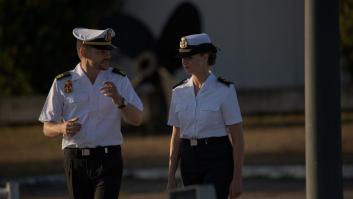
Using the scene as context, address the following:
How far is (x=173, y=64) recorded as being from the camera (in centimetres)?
2084

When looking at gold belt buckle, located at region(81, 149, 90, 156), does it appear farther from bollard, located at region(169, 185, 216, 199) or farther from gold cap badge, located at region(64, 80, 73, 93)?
bollard, located at region(169, 185, 216, 199)

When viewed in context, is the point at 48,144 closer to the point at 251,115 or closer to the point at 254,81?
the point at 251,115

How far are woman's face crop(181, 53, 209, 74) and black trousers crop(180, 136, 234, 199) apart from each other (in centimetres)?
47

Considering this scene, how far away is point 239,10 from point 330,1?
64.4 ft

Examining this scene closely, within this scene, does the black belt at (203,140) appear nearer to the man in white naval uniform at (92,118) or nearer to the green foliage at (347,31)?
the man in white naval uniform at (92,118)

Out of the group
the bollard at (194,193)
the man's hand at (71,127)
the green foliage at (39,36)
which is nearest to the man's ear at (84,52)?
the man's hand at (71,127)

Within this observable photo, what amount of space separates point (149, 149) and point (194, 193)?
13.4 m

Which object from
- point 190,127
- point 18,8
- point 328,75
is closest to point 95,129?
point 190,127

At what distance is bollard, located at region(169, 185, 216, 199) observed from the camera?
439 cm

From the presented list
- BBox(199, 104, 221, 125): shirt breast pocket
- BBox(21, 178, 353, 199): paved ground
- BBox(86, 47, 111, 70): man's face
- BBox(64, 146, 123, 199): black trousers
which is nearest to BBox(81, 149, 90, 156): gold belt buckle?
BBox(64, 146, 123, 199): black trousers

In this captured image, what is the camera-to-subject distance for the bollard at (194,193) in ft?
14.4

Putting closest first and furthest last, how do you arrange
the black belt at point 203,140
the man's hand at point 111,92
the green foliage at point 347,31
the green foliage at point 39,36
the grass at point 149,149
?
the man's hand at point 111,92 → the black belt at point 203,140 → the grass at point 149,149 → the green foliage at point 347,31 → the green foliage at point 39,36

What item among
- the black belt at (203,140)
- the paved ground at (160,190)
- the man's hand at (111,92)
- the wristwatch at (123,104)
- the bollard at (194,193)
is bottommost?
the paved ground at (160,190)

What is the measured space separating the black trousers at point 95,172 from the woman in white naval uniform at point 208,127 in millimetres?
451
